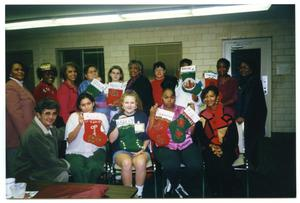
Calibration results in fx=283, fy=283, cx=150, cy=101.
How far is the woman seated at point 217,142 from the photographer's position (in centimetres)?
298

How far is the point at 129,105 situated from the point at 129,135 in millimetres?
335

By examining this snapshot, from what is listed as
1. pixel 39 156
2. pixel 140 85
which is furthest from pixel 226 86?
pixel 39 156

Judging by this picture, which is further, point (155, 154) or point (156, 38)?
point (156, 38)

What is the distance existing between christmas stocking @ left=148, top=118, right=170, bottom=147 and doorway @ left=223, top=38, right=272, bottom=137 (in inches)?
134

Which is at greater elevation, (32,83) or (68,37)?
(68,37)

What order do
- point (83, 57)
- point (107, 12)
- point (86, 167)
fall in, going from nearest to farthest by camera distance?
point (86, 167), point (107, 12), point (83, 57)

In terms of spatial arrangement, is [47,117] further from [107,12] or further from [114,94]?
[107,12]

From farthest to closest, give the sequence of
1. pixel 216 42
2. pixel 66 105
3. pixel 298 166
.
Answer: pixel 216 42, pixel 66 105, pixel 298 166

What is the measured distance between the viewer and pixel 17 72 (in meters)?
3.18

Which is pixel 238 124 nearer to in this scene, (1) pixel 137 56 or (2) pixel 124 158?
(2) pixel 124 158

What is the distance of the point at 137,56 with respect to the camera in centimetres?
652

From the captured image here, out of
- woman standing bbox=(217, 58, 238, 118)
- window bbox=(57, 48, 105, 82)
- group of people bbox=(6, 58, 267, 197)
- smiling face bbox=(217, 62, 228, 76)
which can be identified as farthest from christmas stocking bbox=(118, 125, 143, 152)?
window bbox=(57, 48, 105, 82)

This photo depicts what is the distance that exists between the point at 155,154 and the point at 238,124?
102 centimetres
